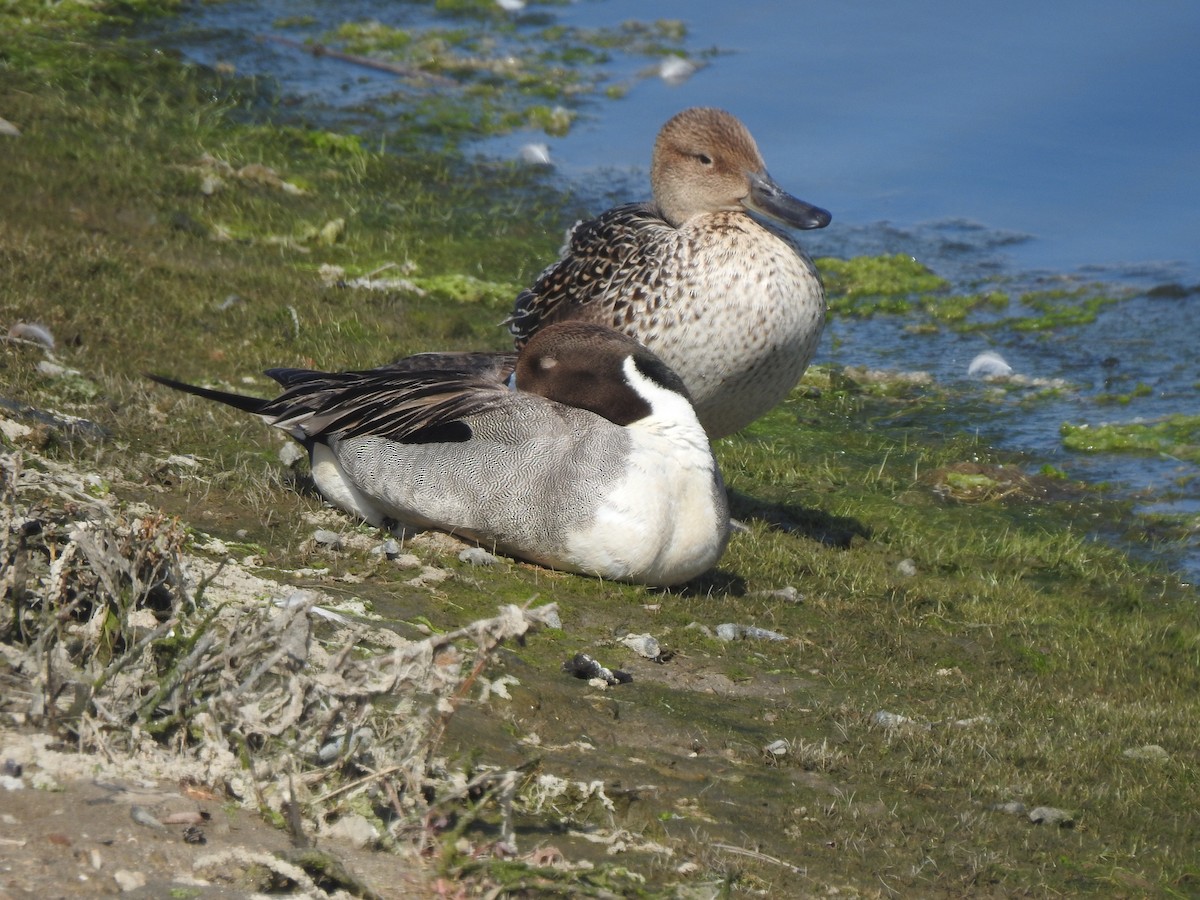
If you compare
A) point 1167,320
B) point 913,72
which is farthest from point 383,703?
point 913,72

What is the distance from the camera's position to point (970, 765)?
4.59 m

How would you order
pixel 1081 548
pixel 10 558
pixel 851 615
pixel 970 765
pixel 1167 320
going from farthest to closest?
pixel 1167 320, pixel 1081 548, pixel 851 615, pixel 970 765, pixel 10 558

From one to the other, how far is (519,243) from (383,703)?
23.7 feet

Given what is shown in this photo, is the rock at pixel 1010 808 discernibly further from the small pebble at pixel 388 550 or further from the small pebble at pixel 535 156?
the small pebble at pixel 535 156

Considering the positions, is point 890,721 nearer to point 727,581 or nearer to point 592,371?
point 727,581

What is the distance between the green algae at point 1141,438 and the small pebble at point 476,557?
4.36 m

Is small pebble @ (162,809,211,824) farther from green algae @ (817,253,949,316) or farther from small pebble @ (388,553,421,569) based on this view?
green algae @ (817,253,949,316)


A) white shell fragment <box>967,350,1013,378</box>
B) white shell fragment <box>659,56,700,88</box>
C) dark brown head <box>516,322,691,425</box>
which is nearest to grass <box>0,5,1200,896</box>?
white shell fragment <box>967,350,1013,378</box>

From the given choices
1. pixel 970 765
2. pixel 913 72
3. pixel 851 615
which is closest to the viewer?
pixel 970 765

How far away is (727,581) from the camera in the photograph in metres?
5.95

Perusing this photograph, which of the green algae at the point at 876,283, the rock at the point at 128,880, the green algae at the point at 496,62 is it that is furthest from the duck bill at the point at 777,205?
the green algae at the point at 496,62

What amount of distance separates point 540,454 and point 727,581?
0.99 m

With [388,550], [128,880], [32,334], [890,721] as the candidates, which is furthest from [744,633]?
[32,334]

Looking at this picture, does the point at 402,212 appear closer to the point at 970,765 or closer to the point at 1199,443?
the point at 1199,443
